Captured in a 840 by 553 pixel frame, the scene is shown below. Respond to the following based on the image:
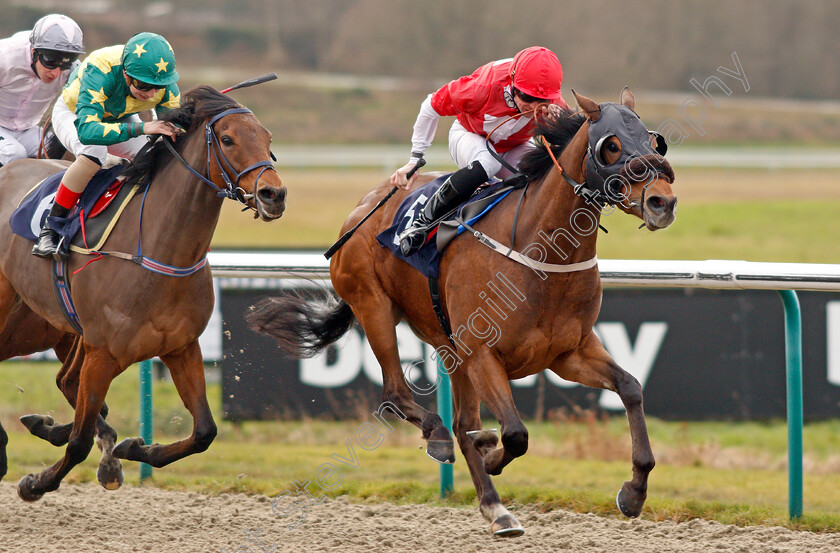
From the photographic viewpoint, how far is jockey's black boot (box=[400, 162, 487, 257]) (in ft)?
14.1

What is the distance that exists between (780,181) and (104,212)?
1623 cm

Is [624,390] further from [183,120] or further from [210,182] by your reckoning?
[183,120]

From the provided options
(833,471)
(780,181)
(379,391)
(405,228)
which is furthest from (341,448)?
(780,181)

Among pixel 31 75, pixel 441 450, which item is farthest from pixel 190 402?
pixel 31 75

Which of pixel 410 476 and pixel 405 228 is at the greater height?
pixel 405 228

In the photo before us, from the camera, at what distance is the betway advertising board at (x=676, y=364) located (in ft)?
20.5

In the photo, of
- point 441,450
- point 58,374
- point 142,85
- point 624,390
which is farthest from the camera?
point 58,374

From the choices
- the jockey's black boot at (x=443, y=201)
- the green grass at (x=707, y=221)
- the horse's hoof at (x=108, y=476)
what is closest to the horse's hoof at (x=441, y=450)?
the jockey's black boot at (x=443, y=201)

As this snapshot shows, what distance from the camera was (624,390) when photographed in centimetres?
389

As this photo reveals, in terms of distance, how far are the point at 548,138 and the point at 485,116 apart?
453 mm

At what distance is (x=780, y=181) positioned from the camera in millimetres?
18438

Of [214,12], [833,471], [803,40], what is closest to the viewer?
[833,471]

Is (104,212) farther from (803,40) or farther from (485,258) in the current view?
(803,40)

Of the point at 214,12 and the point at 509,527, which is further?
the point at 214,12
